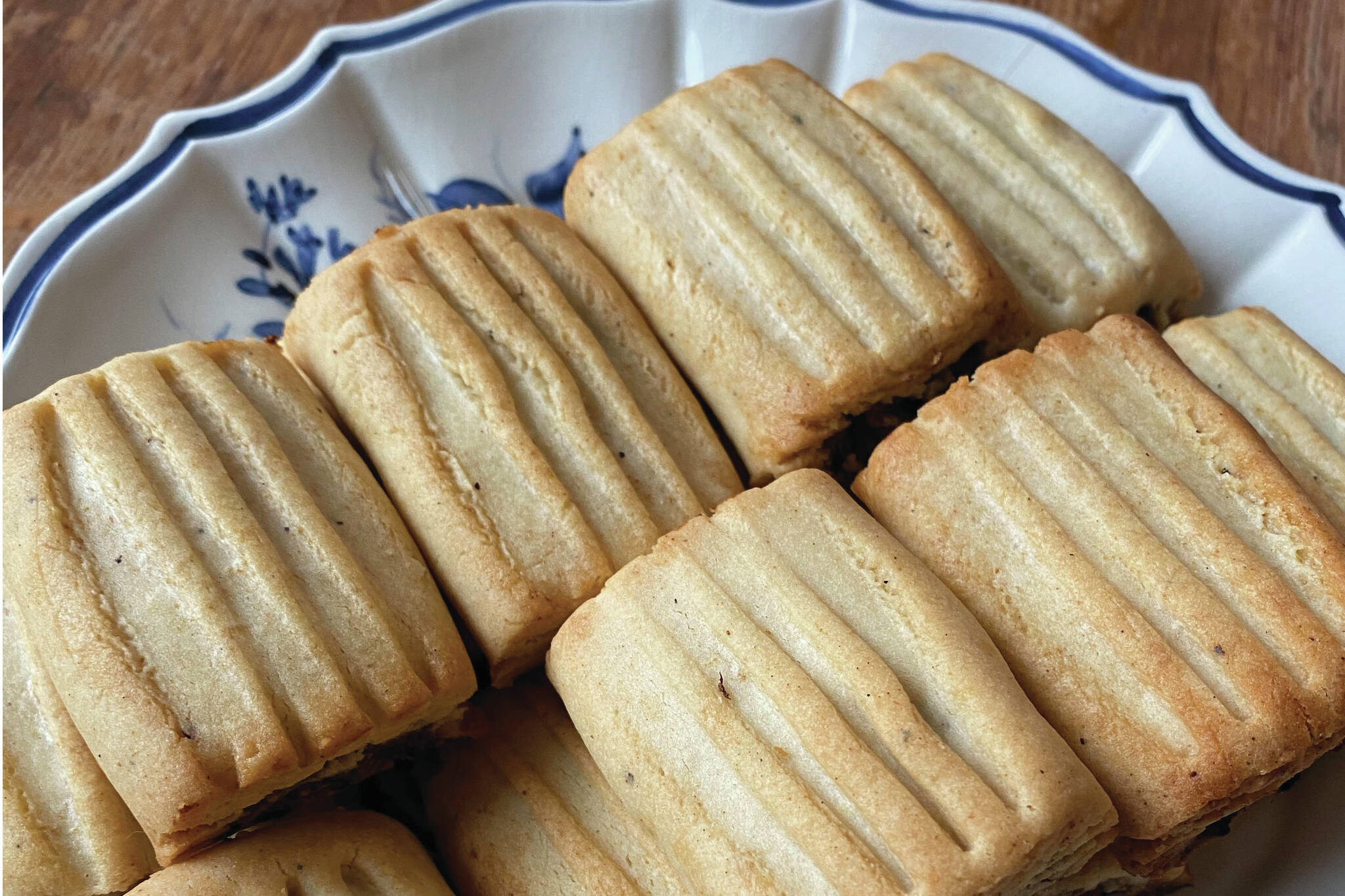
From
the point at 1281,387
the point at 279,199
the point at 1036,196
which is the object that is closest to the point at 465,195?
the point at 279,199

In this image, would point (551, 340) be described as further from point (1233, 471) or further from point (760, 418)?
point (1233, 471)

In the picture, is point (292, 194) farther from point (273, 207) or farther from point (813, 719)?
point (813, 719)

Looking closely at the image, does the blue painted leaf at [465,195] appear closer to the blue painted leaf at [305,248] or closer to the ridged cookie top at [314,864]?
the blue painted leaf at [305,248]

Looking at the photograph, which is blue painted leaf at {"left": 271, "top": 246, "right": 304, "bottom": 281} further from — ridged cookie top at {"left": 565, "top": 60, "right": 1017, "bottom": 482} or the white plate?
ridged cookie top at {"left": 565, "top": 60, "right": 1017, "bottom": 482}

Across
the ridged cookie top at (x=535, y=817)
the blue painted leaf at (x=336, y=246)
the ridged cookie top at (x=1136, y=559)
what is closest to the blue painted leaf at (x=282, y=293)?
the blue painted leaf at (x=336, y=246)

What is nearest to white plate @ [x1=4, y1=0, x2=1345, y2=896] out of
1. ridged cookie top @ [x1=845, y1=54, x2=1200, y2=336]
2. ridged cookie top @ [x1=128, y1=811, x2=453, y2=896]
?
ridged cookie top @ [x1=845, y1=54, x2=1200, y2=336]
